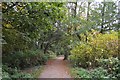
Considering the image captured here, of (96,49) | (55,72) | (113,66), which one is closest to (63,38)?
(55,72)

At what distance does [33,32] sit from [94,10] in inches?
174

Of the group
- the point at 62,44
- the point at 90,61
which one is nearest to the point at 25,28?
the point at 90,61

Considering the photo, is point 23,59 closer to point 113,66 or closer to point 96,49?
point 96,49

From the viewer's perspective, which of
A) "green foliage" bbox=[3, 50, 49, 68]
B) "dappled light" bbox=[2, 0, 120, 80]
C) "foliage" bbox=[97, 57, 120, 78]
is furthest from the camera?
"green foliage" bbox=[3, 50, 49, 68]

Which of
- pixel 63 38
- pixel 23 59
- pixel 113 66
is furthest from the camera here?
pixel 63 38

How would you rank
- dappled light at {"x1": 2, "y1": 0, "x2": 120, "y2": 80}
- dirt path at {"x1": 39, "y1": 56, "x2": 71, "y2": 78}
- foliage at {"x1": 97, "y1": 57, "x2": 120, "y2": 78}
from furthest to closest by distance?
dirt path at {"x1": 39, "y1": 56, "x2": 71, "y2": 78}, foliage at {"x1": 97, "y1": 57, "x2": 120, "y2": 78}, dappled light at {"x1": 2, "y1": 0, "x2": 120, "y2": 80}

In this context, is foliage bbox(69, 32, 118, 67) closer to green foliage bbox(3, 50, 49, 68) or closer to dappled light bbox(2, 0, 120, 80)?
dappled light bbox(2, 0, 120, 80)

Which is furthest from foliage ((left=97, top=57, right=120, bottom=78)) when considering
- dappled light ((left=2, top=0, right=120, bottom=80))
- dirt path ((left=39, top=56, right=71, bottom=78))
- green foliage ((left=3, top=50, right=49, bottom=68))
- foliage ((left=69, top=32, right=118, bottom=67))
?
green foliage ((left=3, top=50, right=49, bottom=68))

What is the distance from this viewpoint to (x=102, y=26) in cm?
791

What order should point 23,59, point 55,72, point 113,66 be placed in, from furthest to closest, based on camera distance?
point 23,59 < point 55,72 < point 113,66

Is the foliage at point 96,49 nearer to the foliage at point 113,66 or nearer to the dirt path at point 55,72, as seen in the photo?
the dirt path at point 55,72

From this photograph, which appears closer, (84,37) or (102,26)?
(84,37)

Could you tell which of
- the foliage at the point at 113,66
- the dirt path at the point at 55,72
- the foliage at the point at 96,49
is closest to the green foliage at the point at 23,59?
the dirt path at the point at 55,72

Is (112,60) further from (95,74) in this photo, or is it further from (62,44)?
(62,44)
